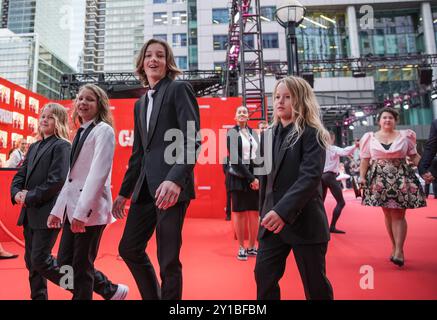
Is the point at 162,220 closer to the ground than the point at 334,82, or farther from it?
closer to the ground

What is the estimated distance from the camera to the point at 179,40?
27.0 m

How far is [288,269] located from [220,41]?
23.0 meters

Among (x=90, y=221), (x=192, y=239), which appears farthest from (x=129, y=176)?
(x=192, y=239)

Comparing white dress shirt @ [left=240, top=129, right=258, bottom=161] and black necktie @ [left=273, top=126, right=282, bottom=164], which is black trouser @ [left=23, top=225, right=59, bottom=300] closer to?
black necktie @ [left=273, top=126, right=282, bottom=164]

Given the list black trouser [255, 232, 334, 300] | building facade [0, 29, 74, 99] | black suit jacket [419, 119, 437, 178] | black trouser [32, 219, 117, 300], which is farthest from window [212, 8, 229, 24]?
black trouser [255, 232, 334, 300]

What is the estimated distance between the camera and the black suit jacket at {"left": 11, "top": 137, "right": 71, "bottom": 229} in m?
2.08

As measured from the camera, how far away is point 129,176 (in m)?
1.89

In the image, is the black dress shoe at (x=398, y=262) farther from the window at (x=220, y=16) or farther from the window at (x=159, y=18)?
the window at (x=159, y=18)

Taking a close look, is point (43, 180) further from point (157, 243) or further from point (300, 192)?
point (300, 192)

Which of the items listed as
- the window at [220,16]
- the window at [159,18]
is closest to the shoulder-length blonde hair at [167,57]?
the window at [220,16]

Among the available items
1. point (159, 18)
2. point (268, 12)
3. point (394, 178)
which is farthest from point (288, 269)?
point (159, 18)

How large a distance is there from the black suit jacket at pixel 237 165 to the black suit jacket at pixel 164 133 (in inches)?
73.3
